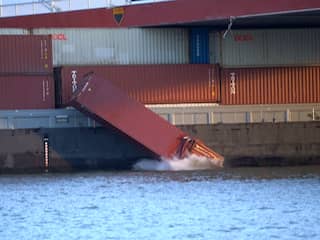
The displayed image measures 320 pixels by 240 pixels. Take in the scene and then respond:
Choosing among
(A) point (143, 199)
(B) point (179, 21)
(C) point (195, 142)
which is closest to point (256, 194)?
(A) point (143, 199)

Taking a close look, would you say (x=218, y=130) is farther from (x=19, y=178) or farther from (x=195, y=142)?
(x=19, y=178)

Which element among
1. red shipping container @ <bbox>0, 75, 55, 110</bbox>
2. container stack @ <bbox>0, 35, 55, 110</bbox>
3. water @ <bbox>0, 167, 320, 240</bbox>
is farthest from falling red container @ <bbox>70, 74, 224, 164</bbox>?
container stack @ <bbox>0, 35, 55, 110</bbox>

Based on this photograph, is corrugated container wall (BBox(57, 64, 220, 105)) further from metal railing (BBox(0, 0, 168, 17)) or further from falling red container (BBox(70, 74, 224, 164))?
metal railing (BBox(0, 0, 168, 17))

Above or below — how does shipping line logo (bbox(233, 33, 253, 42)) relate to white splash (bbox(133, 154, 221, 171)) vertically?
above

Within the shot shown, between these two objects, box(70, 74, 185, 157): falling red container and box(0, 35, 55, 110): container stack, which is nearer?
box(70, 74, 185, 157): falling red container

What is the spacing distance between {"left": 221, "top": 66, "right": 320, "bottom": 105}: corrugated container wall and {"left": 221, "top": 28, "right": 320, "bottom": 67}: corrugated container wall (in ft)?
1.12

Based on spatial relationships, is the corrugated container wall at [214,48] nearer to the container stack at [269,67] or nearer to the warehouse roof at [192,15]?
the container stack at [269,67]

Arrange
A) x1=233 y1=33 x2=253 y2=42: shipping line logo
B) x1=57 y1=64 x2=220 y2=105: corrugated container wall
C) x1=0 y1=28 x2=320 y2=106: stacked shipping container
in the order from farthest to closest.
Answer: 1. x1=233 y1=33 x2=253 y2=42: shipping line logo
2. x1=57 y1=64 x2=220 y2=105: corrugated container wall
3. x1=0 y1=28 x2=320 y2=106: stacked shipping container

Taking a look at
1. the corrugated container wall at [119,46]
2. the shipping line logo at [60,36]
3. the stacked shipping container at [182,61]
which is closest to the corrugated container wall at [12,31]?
the stacked shipping container at [182,61]

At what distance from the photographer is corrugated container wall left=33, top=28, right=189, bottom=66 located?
46594 mm

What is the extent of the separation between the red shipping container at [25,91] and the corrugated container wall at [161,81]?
0.89 m

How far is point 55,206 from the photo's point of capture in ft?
108

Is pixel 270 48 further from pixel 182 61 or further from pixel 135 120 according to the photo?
pixel 135 120

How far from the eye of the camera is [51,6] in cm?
5141
